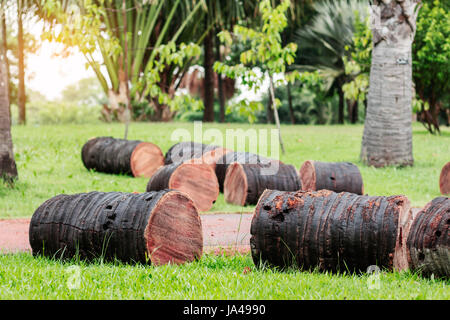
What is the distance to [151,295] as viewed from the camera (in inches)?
153

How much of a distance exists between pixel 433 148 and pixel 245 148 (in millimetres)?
5422

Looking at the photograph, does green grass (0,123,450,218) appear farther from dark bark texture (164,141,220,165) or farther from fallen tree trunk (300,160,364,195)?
fallen tree trunk (300,160,364,195)

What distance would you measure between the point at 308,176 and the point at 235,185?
1.19 meters

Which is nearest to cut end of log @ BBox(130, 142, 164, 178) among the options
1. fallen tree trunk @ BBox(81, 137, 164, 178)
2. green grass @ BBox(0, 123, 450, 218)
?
fallen tree trunk @ BBox(81, 137, 164, 178)

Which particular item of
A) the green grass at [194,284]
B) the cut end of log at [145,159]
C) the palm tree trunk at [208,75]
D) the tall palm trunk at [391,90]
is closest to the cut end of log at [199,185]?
the cut end of log at [145,159]

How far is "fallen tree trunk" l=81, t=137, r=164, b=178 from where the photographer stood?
12.1m

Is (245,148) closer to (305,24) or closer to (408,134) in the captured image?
(408,134)

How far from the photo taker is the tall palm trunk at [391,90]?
1322cm

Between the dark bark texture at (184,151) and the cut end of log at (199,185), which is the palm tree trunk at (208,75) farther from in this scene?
the cut end of log at (199,185)

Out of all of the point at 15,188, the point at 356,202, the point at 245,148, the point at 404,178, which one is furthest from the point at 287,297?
the point at 245,148

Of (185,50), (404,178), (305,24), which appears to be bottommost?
(404,178)

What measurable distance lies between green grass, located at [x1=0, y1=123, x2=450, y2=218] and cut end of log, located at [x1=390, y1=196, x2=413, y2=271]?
3.78m

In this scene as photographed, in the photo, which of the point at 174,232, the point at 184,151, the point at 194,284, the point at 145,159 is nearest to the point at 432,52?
the point at 184,151

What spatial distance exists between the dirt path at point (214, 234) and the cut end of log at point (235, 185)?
0.51 meters
